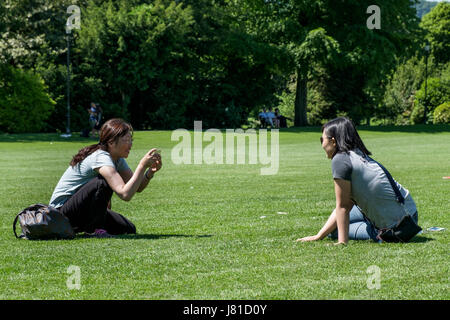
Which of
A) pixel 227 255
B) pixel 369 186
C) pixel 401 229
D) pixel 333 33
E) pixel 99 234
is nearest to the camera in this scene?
pixel 227 255

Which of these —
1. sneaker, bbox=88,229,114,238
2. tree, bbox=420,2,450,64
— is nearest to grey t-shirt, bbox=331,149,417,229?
sneaker, bbox=88,229,114,238

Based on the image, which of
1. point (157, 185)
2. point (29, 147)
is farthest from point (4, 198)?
point (29, 147)

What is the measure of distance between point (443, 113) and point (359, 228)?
55.5 m

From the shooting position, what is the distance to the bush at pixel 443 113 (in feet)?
195

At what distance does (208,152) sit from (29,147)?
9.41 meters

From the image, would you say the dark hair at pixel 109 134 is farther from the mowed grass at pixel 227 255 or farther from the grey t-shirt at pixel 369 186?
the grey t-shirt at pixel 369 186

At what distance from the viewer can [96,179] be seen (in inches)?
301

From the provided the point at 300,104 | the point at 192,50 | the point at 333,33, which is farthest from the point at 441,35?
the point at 192,50

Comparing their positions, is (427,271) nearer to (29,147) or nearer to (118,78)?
(29,147)

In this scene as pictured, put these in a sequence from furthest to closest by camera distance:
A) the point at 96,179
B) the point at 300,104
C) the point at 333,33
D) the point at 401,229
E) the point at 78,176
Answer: the point at 300,104 → the point at 333,33 → the point at 78,176 → the point at 96,179 → the point at 401,229

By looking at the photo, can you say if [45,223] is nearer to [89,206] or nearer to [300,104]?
[89,206]

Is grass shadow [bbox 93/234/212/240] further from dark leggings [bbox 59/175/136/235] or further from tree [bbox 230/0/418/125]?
tree [bbox 230/0/418/125]

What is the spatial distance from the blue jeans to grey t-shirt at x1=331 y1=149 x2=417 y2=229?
202 mm

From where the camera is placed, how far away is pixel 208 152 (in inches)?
1105
